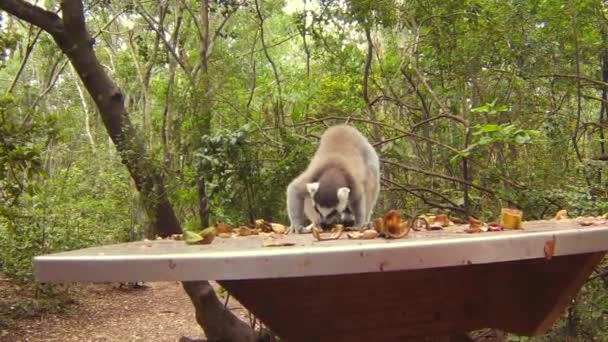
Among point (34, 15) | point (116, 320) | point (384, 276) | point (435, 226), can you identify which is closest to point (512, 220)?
point (435, 226)

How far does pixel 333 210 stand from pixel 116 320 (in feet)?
17.4

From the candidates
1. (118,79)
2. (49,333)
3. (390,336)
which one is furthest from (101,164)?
(390,336)

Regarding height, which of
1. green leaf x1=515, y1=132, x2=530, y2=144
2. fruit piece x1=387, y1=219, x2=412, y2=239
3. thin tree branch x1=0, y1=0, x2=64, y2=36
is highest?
thin tree branch x1=0, y1=0, x2=64, y2=36

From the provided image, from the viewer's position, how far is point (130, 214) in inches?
416

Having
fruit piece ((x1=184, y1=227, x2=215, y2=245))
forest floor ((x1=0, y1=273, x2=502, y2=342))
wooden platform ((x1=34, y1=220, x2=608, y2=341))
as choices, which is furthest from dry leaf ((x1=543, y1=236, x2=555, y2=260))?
forest floor ((x1=0, y1=273, x2=502, y2=342))

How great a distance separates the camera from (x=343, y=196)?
4.04 metres

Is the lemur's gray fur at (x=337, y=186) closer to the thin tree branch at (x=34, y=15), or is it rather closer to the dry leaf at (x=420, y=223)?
the dry leaf at (x=420, y=223)

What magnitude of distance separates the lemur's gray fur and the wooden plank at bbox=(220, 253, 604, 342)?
1722 mm

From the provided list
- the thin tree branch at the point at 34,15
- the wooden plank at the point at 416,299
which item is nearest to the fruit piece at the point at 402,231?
the wooden plank at the point at 416,299

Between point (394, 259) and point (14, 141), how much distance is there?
181 inches

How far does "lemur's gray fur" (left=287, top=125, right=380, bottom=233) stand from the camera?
4.05 metres

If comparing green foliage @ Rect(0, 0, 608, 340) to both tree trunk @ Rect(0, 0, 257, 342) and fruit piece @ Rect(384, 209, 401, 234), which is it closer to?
tree trunk @ Rect(0, 0, 257, 342)

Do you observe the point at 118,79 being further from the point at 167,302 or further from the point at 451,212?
the point at 451,212

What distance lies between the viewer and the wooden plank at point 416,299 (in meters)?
1.77
